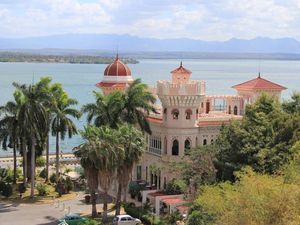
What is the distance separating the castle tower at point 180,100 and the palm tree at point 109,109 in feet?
11.2

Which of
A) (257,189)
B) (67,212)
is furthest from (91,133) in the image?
(257,189)

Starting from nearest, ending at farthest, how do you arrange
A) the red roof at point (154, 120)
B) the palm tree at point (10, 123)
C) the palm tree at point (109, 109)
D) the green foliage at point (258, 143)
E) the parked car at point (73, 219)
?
the green foliage at point (258, 143) < the parked car at point (73, 219) < the palm tree at point (109, 109) < the palm tree at point (10, 123) < the red roof at point (154, 120)

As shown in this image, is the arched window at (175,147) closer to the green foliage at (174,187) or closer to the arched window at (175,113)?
the arched window at (175,113)

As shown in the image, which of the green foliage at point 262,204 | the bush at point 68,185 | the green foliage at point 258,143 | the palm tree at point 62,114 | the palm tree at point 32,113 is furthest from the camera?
the palm tree at point 62,114

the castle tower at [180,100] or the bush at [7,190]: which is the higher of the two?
the castle tower at [180,100]

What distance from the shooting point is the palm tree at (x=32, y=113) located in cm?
4531

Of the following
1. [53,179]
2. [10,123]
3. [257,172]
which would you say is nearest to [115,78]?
[53,179]

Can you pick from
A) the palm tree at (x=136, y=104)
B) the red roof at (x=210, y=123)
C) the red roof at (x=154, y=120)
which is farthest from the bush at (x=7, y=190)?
the red roof at (x=210, y=123)

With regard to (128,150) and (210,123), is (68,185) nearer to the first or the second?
(210,123)

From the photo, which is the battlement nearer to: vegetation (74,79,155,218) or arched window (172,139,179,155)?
arched window (172,139,179,155)

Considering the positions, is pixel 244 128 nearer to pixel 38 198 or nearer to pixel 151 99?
pixel 151 99

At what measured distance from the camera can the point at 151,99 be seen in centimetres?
4606

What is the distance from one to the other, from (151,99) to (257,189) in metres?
21.4

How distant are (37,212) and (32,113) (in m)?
7.55
